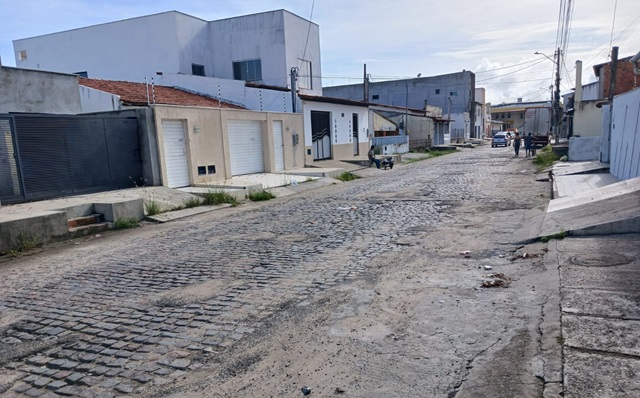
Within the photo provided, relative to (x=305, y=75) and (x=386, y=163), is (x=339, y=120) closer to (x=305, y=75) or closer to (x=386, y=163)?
(x=386, y=163)

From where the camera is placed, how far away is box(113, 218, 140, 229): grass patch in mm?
11062

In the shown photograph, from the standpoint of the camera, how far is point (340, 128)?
28984 millimetres

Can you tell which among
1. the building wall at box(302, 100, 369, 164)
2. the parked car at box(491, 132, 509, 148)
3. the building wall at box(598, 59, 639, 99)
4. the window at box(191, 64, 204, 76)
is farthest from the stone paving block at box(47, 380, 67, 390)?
the parked car at box(491, 132, 509, 148)

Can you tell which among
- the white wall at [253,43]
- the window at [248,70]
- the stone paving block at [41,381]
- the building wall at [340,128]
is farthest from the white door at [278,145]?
the stone paving block at [41,381]

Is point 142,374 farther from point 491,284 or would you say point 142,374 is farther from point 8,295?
point 491,284

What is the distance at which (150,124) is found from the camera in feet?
50.5

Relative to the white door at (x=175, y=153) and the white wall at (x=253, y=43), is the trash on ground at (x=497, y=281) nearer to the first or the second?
the white door at (x=175, y=153)

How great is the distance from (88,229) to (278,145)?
13.1 m

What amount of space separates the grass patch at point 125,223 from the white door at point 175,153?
4.82 m

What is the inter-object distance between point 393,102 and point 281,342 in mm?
69155

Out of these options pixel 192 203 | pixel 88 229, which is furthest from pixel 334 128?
pixel 88 229

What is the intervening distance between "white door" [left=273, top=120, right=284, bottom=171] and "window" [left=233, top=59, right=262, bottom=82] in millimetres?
10987

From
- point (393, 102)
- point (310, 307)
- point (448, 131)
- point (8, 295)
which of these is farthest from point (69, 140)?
point (393, 102)

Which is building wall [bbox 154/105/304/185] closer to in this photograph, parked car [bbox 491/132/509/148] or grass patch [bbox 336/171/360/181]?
grass patch [bbox 336/171/360/181]
